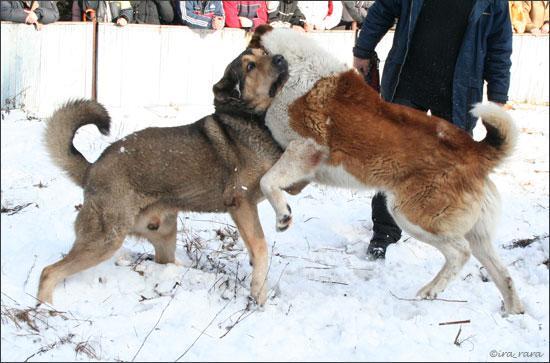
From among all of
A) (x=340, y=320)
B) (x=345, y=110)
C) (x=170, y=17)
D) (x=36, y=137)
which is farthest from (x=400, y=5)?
(x=170, y=17)

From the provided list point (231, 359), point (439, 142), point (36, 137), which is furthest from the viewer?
point (36, 137)

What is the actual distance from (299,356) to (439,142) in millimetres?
1828

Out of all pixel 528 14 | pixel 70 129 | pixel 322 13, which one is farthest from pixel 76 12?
pixel 528 14

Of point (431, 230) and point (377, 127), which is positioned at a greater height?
point (377, 127)

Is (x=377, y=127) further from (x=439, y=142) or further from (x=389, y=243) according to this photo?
(x=389, y=243)

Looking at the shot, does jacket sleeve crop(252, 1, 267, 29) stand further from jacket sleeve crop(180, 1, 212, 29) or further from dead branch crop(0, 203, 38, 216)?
dead branch crop(0, 203, 38, 216)

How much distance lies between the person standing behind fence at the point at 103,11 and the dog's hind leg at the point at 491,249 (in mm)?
8224

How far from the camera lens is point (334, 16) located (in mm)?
13273

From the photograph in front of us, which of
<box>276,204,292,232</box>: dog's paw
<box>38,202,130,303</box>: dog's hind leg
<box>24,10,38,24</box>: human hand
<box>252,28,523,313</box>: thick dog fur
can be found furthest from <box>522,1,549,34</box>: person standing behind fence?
<box>38,202,130,303</box>: dog's hind leg

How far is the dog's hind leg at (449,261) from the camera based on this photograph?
4703mm

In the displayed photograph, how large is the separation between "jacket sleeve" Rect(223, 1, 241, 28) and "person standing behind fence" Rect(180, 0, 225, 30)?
0.18m

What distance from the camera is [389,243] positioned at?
6.08 metres

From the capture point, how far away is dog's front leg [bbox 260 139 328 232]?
15.6 feet

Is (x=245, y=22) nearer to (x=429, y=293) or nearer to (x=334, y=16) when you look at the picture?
(x=334, y=16)
